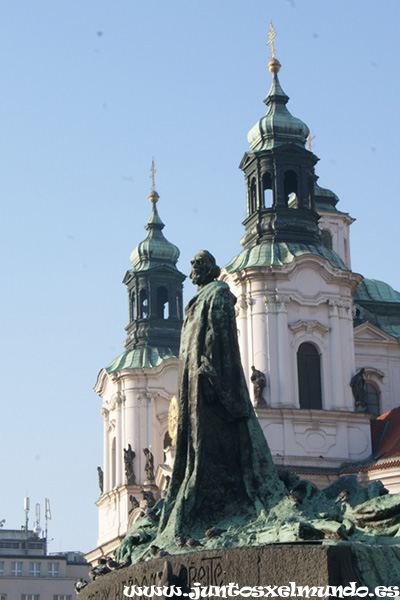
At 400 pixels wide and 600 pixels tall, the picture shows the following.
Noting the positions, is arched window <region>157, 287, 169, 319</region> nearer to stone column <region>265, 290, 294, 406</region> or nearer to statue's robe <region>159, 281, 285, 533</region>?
stone column <region>265, 290, 294, 406</region>

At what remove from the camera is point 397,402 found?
49844 millimetres

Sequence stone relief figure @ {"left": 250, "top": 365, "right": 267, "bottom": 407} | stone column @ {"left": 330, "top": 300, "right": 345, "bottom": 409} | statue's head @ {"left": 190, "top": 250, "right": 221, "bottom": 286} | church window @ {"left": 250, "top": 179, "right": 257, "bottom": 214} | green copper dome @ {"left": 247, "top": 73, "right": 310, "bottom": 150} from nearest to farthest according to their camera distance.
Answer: statue's head @ {"left": 190, "top": 250, "right": 221, "bottom": 286}
stone relief figure @ {"left": 250, "top": 365, "right": 267, "bottom": 407}
stone column @ {"left": 330, "top": 300, "right": 345, "bottom": 409}
church window @ {"left": 250, "top": 179, "right": 257, "bottom": 214}
green copper dome @ {"left": 247, "top": 73, "right": 310, "bottom": 150}

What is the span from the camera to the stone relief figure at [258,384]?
140 feet

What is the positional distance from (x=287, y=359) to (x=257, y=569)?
1338 inches

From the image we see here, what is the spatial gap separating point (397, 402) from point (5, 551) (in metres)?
30.8

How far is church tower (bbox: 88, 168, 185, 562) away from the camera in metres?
51.4

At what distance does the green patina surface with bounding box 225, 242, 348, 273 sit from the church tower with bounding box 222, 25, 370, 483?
0.03 metres

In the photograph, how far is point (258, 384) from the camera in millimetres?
42812

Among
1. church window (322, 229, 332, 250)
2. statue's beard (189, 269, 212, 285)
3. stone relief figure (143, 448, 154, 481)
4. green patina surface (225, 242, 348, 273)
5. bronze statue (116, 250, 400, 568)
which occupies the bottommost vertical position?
bronze statue (116, 250, 400, 568)

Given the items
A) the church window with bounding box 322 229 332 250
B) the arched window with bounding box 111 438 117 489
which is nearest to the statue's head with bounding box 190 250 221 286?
the arched window with bounding box 111 438 117 489

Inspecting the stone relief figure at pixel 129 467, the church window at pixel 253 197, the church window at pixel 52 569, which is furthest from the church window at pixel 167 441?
the church window at pixel 52 569

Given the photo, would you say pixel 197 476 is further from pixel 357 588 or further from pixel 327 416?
pixel 327 416

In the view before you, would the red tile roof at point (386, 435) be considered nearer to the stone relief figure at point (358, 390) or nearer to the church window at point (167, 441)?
the stone relief figure at point (358, 390)

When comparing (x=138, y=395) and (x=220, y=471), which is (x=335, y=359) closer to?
(x=138, y=395)
